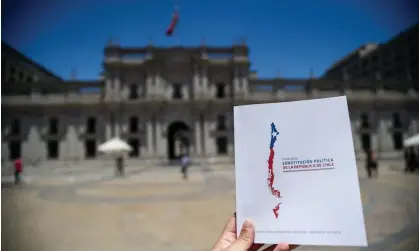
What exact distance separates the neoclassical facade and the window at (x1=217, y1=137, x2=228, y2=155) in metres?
0.08

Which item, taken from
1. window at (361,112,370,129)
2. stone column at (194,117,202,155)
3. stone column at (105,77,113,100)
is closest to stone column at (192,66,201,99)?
stone column at (194,117,202,155)

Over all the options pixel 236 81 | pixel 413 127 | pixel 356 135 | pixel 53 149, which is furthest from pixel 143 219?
pixel 413 127

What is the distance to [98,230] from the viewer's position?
18.4 feet

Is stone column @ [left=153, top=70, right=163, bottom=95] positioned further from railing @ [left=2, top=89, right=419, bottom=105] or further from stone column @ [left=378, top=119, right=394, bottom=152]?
stone column @ [left=378, top=119, right=394, bottom=152]

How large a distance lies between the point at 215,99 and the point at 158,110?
16.1 ft

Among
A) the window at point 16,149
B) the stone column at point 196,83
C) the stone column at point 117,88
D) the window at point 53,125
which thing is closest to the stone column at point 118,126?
the stone column at point 117,88

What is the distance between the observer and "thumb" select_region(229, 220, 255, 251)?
43.6 inches

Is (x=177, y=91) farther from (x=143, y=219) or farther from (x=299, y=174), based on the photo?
(x=299, y=174)

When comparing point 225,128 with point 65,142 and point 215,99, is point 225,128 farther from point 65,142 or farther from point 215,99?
point 65,142

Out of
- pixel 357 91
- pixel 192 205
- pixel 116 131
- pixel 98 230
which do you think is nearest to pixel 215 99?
pixel 116 131

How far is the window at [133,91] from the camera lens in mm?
25498

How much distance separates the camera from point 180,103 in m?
24.9

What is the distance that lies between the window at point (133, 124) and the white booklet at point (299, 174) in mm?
24566

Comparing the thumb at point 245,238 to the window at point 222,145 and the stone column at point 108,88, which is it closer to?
the window at point 222,145
